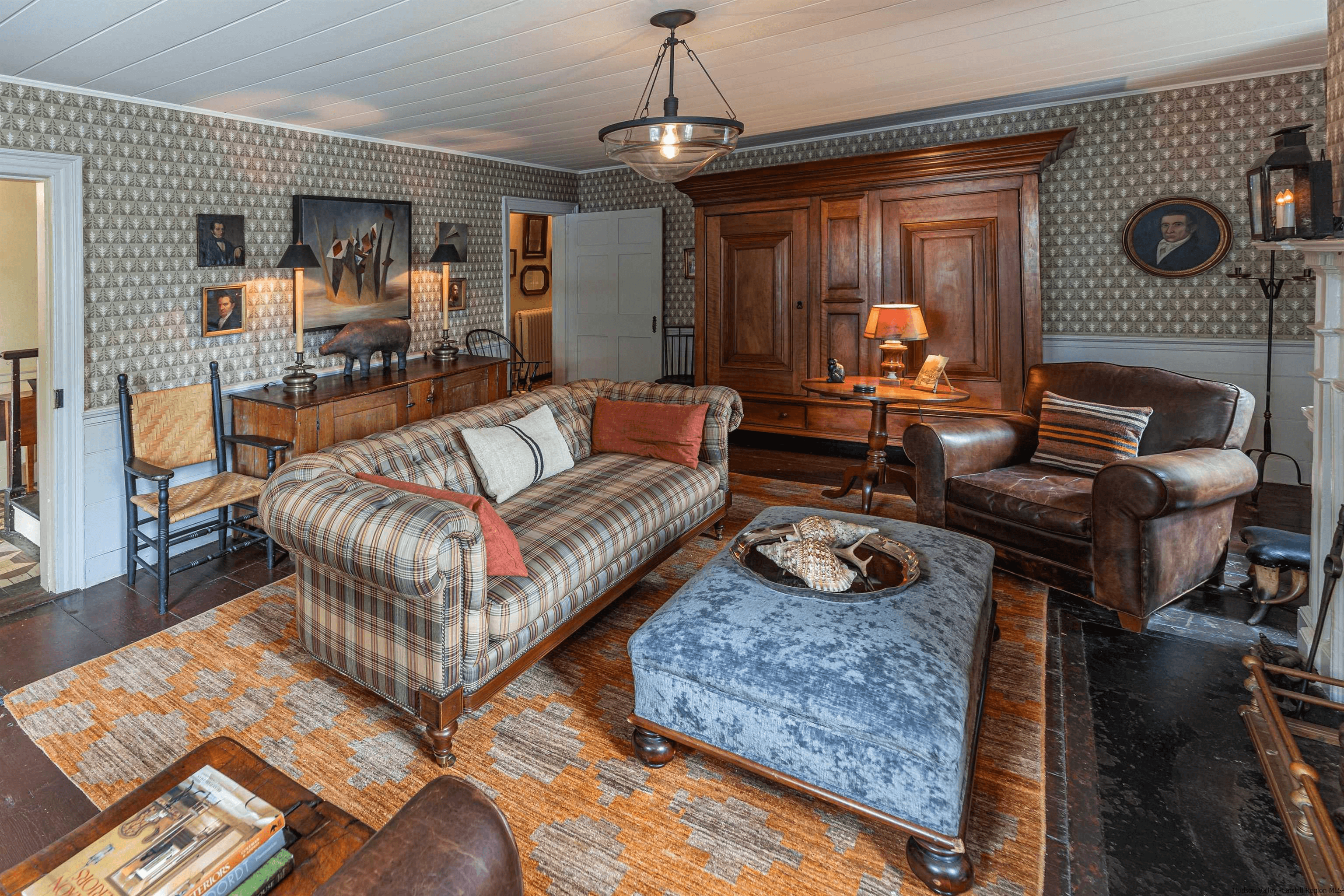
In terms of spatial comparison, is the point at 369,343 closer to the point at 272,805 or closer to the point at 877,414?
the point at 877,414

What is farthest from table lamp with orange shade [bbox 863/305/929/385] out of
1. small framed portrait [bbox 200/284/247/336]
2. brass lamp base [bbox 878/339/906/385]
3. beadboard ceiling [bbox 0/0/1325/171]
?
small framed portrait [bbox 200/284/247/336]

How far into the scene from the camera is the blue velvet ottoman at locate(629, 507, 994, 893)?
1677mm

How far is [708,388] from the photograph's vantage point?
3967 millimetres

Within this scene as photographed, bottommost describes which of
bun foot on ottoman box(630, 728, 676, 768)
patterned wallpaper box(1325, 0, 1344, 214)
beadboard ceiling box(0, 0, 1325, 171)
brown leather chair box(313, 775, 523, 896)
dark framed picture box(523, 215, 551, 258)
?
bun foot on ottoman box(630, 728, 676, 768)

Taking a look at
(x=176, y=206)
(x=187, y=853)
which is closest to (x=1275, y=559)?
(x=187, y=853)

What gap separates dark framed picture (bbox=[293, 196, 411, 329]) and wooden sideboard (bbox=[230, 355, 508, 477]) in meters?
0.44

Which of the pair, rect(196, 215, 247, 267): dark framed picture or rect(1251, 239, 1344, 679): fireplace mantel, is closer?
rect(1251, 239, 1344, 679): fireplace mantel

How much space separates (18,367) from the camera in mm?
4410

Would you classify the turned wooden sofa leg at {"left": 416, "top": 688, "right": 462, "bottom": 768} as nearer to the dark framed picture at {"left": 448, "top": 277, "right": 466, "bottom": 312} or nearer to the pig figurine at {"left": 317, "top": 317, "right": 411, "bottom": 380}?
the pig figurine at {"left": 317, "top": 317, "right": 411, "bottom": 380}

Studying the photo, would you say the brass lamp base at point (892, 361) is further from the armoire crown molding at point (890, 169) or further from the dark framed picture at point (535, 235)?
the dark framed picture at point (535, 235)

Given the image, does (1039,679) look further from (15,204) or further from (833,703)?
(15,204)

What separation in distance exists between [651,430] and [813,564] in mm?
1749

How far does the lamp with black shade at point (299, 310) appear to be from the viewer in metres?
4.08

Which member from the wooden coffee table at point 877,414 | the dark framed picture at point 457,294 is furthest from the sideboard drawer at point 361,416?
the wooden coffee table at point 877,414
